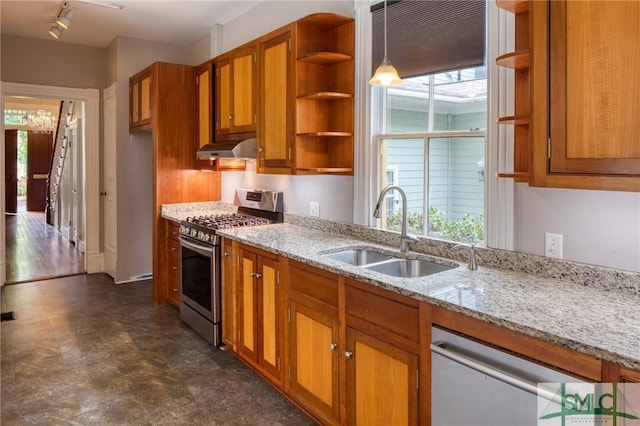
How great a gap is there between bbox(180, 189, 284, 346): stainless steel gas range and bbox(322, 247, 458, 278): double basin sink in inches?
42.4

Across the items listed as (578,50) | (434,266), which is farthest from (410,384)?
(578,50)

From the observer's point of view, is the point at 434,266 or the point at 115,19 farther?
the point at 115,19

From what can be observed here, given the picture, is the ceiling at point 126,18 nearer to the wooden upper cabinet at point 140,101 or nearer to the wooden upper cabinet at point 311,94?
the wooden upper cabinet at point 140,101

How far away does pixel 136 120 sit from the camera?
4.94 m

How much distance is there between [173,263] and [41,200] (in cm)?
983

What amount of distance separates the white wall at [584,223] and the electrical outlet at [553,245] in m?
0.02

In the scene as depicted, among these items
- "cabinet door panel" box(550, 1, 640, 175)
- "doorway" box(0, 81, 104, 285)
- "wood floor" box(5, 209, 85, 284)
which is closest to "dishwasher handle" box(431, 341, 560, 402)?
"cabinet door panel" box(550, 1, 640, 175)

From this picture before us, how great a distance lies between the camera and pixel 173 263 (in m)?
4.43

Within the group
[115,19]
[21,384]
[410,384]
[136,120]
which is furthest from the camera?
[136,120]

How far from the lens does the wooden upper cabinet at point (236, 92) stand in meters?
3.58

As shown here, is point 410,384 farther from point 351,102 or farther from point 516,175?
point 351,102

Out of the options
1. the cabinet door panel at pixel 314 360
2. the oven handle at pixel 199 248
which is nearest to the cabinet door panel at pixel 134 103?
the oven handle at pixel 199 248

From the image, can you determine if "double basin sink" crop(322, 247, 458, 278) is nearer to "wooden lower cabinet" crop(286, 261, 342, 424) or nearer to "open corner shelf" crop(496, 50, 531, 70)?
"wooden lower cabinet" crop(286, 261, 342, 424)

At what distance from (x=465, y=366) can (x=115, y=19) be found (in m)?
4.54
